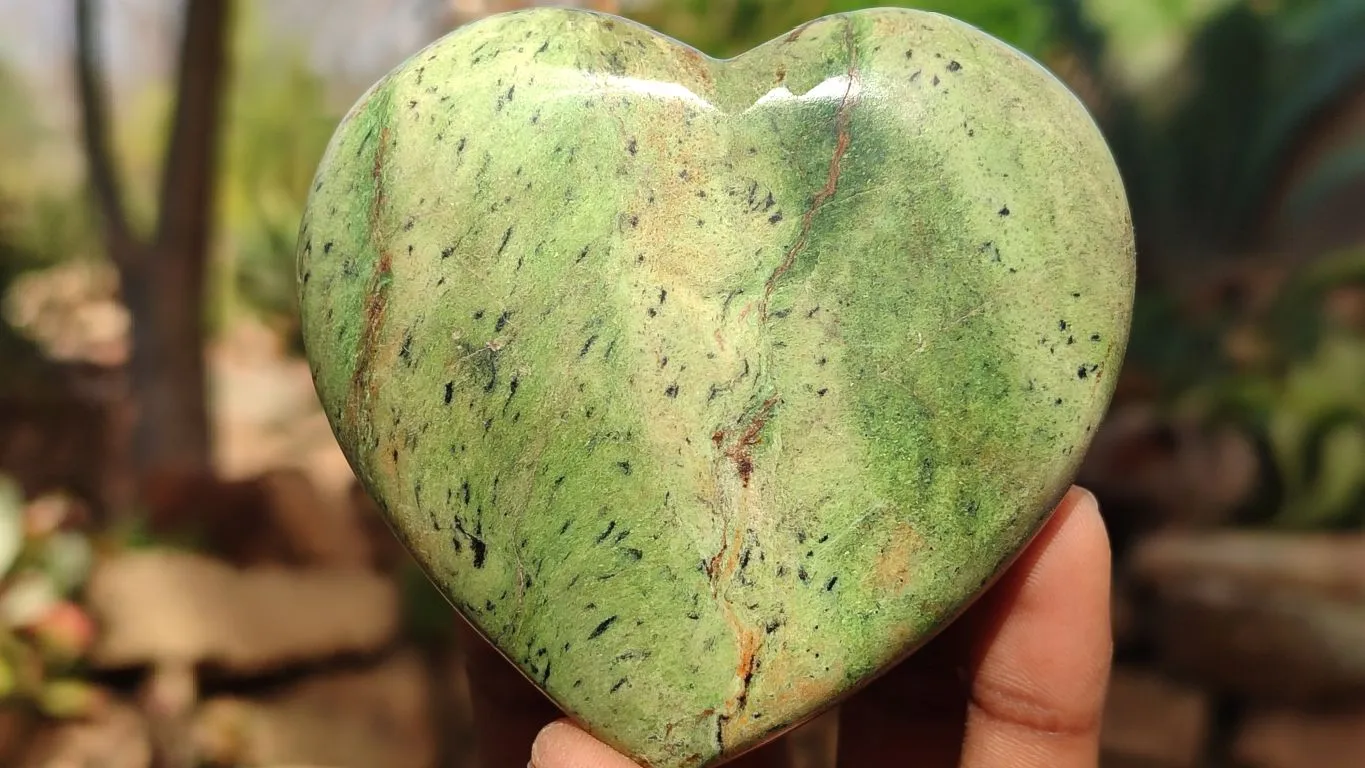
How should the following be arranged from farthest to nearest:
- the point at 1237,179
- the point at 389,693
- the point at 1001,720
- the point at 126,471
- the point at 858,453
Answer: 1. the point at 1237,179
2. the point at 126,471
3. the point at 389,693
4. the point at 1001,720
5. the point at 858,453

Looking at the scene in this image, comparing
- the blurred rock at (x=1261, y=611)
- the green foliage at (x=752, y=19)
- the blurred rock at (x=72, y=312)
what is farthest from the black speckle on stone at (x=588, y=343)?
the blurred rock at (x=72, y=312)

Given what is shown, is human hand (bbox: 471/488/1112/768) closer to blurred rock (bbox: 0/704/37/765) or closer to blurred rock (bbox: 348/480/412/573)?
blurred rock (bbox: 0/704/37/765)

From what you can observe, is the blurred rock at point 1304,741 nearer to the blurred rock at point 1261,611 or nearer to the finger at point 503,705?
the blurred rock at point 1261,611

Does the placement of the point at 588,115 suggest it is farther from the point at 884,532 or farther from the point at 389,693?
the point at 389,693

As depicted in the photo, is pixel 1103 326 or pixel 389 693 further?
pixel 389 693

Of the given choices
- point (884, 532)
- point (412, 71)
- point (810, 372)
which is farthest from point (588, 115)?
point (884, 532)
